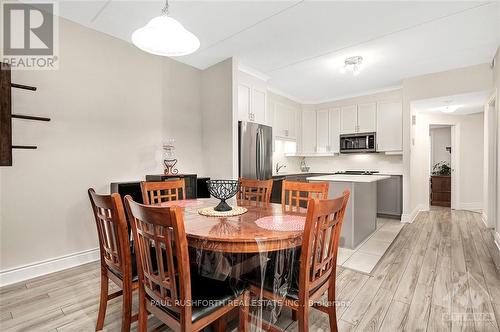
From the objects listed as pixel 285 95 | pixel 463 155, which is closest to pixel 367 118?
pixel 285 95

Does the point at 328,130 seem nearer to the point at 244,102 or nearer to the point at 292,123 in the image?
the point at 292,123

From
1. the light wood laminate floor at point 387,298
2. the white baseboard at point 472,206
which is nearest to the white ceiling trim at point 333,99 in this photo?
the light wood laminate floor at point 387,298

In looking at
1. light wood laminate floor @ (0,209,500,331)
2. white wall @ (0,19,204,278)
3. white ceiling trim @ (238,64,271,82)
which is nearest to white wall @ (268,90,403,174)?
white ceiling trim @ (238,64,271,82)

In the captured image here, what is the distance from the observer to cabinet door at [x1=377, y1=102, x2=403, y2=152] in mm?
4684

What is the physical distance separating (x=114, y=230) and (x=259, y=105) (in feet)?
10.8

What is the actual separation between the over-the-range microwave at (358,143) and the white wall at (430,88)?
641 millimetres

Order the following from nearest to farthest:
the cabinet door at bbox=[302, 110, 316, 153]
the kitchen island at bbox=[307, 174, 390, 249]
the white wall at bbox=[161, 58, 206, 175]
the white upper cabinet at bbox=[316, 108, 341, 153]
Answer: the kitchen island at bbox=[307, 174, 390, 249] < the white wall at bbox=[161, 58, 206, 175] < the white upper cabinet at bbox=[316, 108, 341, 153] < the cabinet door at bbox=[302, 110, 316, 153]

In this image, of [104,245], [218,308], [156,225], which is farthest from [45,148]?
[218,308]

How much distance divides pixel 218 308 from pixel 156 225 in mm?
516

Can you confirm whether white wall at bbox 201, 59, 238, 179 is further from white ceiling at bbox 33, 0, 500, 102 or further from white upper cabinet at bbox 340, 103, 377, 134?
white upper cabinet at bbox 340, 103, 377, 134

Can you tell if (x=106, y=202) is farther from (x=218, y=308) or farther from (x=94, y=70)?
(x=94, y=70)

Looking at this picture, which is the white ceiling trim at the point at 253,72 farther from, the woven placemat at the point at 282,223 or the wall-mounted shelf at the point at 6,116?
the woven placemat at the point at 282,223

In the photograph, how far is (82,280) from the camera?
7.54ft

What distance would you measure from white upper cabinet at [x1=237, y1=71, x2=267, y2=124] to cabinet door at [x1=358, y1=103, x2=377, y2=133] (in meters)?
2.34
